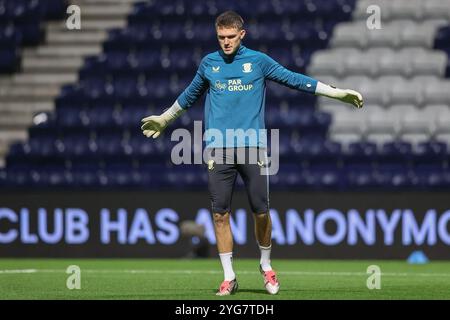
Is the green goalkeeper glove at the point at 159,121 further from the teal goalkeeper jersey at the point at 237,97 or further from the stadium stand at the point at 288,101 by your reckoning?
the stadium stand at the point at 288,101

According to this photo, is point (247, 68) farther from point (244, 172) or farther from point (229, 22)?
point (244, 172)

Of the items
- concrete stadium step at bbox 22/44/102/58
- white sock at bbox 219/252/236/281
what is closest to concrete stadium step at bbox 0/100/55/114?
concrete stadium step at bbox 22/44/102/58

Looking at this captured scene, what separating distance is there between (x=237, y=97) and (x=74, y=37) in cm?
1079

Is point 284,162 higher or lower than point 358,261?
higher

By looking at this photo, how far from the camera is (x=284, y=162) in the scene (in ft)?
47.7

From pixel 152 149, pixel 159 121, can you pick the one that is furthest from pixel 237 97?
pixel 152 149

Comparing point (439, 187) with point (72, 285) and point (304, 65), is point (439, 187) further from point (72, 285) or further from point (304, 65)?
point (72, 285)

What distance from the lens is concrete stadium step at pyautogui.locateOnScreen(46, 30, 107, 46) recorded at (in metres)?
17.5

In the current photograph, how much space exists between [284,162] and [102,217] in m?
2.65

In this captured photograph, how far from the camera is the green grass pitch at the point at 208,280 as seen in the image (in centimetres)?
729

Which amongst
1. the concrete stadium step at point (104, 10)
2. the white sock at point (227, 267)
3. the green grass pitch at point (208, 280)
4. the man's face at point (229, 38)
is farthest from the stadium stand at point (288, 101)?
the man's face at point (229, 38)

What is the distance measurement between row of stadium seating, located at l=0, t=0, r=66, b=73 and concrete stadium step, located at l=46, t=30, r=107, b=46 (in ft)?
0.58

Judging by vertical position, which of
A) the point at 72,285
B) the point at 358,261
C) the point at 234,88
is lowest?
the point at 358,261

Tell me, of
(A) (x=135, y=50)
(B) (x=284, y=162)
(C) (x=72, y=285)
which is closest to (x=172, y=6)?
(A) (x=135, y=50)
